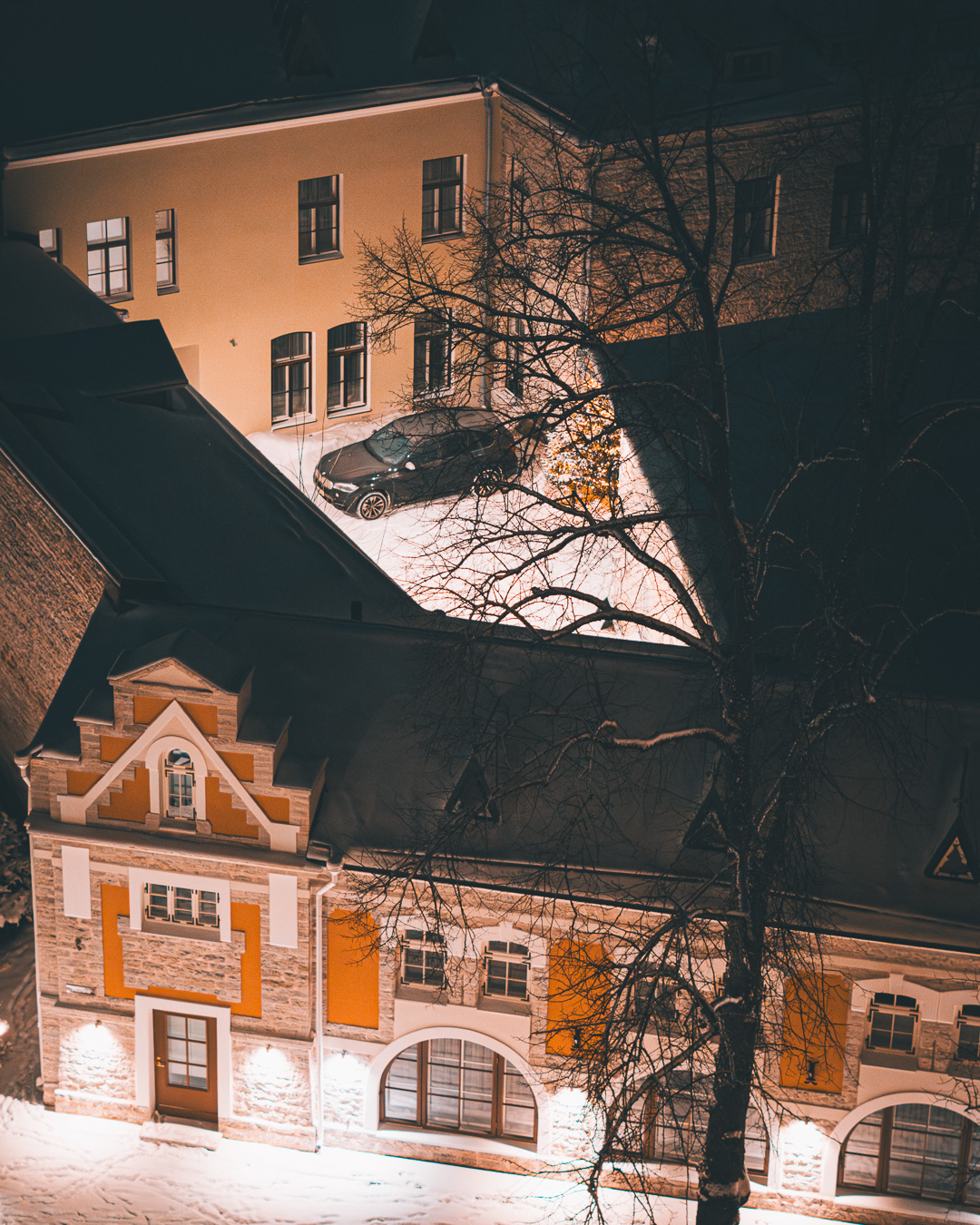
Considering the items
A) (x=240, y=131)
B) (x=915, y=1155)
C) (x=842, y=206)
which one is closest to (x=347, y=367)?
(x=240, y=131)

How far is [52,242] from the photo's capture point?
130ft

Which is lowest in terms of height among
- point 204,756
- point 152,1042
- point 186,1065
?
point 186,1065

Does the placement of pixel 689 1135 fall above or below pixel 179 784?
below

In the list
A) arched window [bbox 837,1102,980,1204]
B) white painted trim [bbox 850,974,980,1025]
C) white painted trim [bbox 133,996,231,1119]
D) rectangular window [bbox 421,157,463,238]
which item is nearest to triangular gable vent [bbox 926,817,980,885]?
white painted trim [bbox 850,974,980,1025]

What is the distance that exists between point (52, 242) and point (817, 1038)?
2686cm

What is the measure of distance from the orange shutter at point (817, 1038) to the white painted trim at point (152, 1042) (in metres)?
9.68

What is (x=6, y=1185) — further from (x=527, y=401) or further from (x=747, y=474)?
(x=747, y=474)

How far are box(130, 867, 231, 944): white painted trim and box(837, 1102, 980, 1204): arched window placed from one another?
11312 millimetres

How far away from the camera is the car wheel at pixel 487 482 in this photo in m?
21.1

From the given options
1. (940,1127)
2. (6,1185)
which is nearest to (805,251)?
(940,1127)

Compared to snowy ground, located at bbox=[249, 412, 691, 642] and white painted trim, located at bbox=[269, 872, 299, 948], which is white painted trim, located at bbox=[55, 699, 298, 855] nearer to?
white painted trim, located at bbox=[269, 872, 299, 948]

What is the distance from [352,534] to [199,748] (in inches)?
610

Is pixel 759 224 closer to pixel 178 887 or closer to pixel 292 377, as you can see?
pixel 292 377

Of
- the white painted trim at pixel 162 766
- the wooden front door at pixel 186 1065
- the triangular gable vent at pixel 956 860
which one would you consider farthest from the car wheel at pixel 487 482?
the wooden front door at pixel 186 1065
